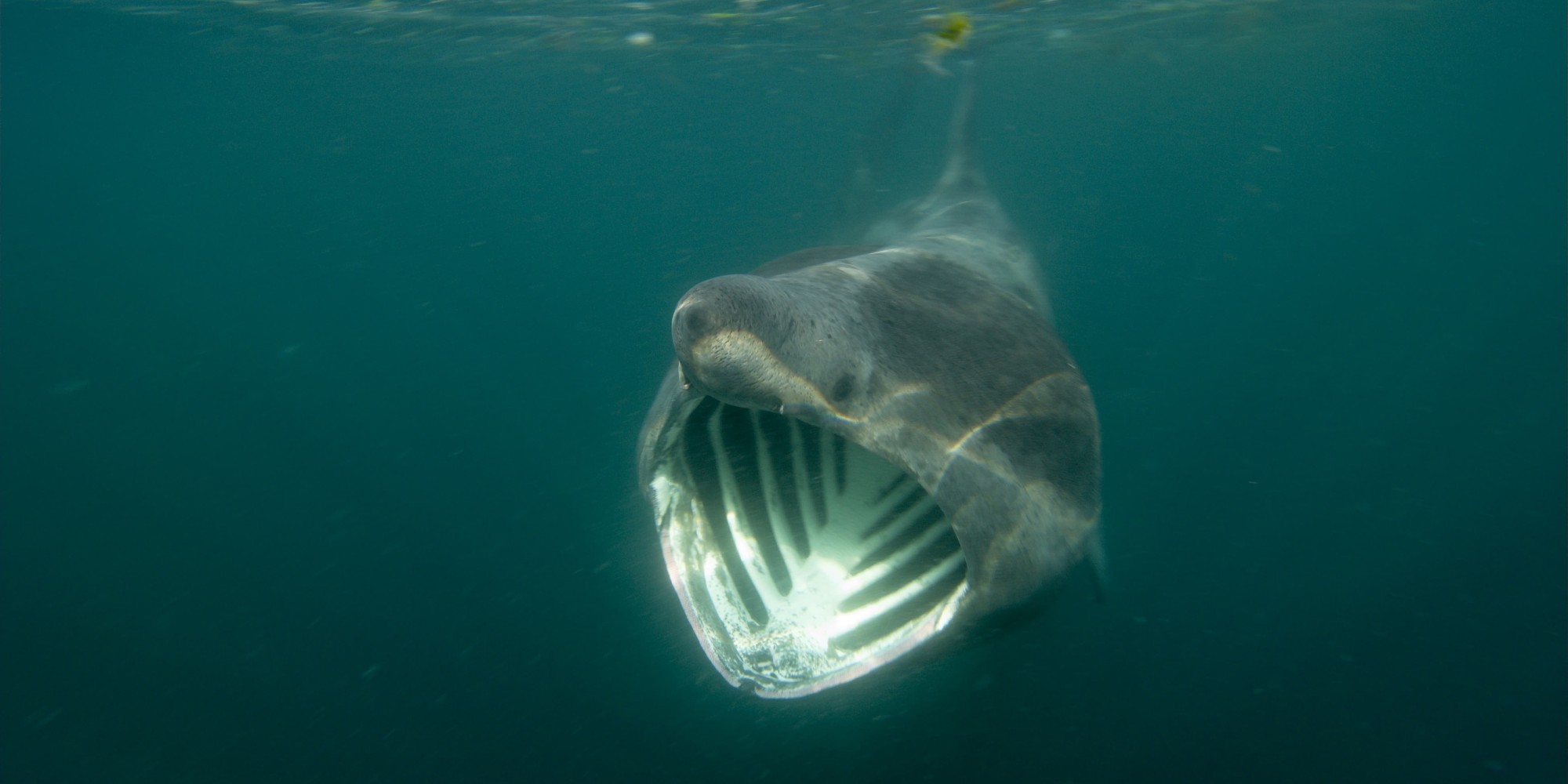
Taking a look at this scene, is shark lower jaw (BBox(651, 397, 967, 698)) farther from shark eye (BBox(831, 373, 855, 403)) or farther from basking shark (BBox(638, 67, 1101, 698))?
shark eye (BBox(831, 373, 855, 403))

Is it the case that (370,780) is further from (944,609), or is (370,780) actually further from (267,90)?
(267,90)

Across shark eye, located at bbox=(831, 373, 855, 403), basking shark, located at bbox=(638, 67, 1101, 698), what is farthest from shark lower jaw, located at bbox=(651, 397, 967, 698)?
shark eye, located at bbox=(831, 373, 855, 403)

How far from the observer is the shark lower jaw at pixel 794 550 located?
300 cm

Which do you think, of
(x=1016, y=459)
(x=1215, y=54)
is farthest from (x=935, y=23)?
(x=1215, y=54)

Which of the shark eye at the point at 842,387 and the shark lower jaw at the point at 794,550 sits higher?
the shark eye at the point at 842,387

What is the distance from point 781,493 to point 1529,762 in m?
7.19

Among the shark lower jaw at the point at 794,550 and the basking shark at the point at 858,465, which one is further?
the shark lower jaw at the point at 794,550

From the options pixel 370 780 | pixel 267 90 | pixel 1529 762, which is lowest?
pixel 1529 762

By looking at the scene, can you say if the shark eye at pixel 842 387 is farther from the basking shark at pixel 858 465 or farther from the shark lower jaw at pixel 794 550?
the shark lower jaw at pixel 794 550

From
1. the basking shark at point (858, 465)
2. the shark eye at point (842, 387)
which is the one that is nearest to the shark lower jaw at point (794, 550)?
the basking shark at point (858, 465)

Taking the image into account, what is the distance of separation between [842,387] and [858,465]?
1.10 m

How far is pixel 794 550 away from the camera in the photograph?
356 cm

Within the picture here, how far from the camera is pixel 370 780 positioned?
6.42 meters

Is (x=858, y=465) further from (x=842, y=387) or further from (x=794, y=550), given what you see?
(x=842, y=387)
